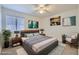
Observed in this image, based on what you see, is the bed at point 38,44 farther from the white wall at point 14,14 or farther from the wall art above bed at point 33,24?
the white wall at point 14,14

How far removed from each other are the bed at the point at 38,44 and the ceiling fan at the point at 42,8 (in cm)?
42

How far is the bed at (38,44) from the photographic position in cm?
169

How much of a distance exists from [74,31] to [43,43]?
634 mm

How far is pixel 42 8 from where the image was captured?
178cm

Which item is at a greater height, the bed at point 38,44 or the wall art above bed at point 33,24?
the wall art above bed at point 33,24

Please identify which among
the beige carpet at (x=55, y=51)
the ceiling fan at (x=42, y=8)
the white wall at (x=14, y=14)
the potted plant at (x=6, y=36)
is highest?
the ceiling fan at (x=42, y=8)

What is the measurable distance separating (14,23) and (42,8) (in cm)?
63

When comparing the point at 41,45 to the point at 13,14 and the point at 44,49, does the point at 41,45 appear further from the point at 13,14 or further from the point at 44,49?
the point at 13,14

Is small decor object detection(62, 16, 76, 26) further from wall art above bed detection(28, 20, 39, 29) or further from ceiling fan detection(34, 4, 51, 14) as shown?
wall art above bed detection(28, 20, 39, 29)

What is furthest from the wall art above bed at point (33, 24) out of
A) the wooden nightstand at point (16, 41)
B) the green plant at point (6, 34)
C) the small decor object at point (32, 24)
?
the green plant at point (6, 34)

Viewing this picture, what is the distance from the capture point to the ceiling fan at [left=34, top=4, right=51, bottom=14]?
1.75 meters

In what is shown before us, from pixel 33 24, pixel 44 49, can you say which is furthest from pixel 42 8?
pixel 44 49

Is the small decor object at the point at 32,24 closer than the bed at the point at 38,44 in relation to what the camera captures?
No

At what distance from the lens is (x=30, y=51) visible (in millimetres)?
1712
